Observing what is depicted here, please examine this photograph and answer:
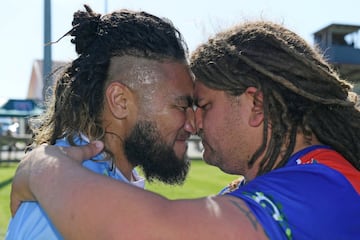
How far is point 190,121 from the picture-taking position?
9.43 ft

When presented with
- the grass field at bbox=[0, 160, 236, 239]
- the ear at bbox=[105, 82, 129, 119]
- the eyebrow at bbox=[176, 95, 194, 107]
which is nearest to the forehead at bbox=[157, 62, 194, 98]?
the eyebrow at bbox=[176, 95, 194, 107]

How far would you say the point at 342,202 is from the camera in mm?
1911

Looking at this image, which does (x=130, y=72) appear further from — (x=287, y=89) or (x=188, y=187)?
(x=188, y=187)

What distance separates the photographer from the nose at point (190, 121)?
9.34 ft

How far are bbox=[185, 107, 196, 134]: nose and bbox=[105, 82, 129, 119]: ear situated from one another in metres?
0.30

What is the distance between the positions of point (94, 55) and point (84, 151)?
63 centimetres

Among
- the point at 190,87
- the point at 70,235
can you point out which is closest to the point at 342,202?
the point at 70,235

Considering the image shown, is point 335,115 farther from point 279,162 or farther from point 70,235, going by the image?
point 70,235

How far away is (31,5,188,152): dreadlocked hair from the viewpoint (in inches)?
108

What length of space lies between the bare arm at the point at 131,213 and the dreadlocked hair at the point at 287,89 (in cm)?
53

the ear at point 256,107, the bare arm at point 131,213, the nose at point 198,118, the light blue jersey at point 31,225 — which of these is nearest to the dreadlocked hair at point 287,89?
the ear at point 256,107

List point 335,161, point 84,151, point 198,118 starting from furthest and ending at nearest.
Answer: point 198,118, point 84,151, point 335,161

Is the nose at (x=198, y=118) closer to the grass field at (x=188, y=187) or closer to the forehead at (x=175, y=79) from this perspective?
the forehead at (x=175, y=79)

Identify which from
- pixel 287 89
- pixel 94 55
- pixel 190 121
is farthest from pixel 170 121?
pixel 287 89
